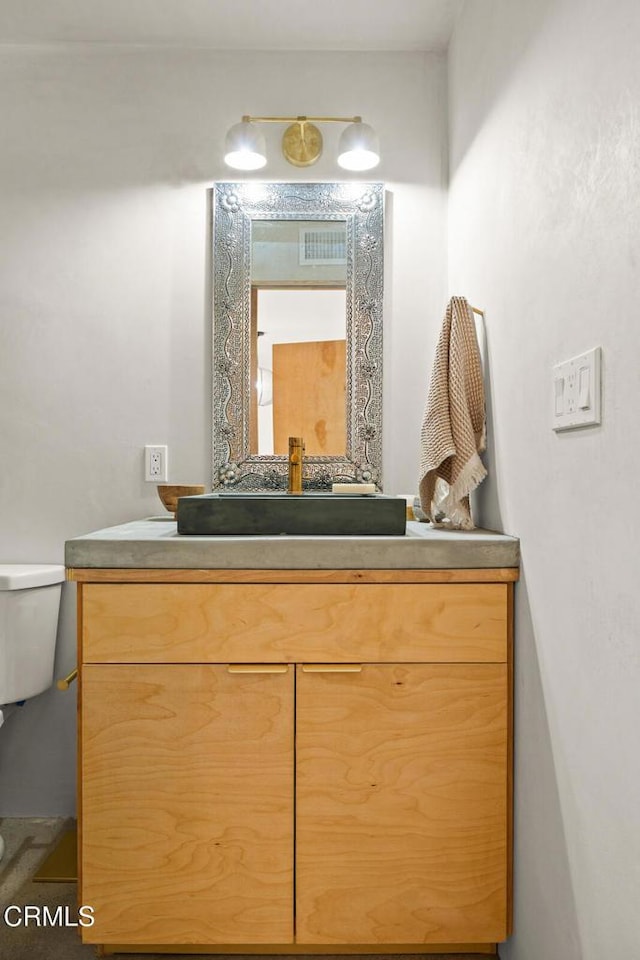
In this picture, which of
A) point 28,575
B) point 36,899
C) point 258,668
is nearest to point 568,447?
point 258,668

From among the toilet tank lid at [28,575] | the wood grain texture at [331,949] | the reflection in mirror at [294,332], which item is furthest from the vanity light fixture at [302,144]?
the wood grain texture at [331,949]

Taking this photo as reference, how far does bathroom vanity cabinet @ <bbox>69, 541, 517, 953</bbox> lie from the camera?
1.23m

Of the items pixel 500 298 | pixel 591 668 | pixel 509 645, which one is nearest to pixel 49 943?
pixel 509 645

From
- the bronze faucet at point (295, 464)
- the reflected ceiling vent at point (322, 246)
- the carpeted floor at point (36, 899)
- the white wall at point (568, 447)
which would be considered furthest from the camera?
the reflected ceiling vent at point (322, 246)

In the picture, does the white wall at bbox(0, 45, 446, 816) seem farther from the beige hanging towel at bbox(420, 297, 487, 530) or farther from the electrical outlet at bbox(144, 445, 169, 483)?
the beige hanging towel at bbox(420, 297, 487, 530)

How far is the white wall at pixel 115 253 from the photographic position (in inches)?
72.4

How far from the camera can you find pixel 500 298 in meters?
1.36

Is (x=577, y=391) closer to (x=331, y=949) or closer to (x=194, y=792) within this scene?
(x=194, y=792)

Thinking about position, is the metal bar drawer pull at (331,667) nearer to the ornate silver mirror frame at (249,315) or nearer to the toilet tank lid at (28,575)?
the ornate silver mirror frame at (249,315)

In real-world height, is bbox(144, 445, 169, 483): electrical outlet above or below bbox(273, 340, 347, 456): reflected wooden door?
below

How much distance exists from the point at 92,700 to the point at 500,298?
1.17m

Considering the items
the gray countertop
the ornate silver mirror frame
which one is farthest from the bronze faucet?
the gray countertop

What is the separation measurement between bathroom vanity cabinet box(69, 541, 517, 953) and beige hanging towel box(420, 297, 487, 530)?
0.88ft

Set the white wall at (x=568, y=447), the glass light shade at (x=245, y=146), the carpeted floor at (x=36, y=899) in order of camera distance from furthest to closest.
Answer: the glass light shade at (x=245, y=146), the carpeted floor at (x=36, y=899), the white wall at (x=568, y=447)
